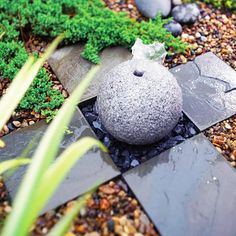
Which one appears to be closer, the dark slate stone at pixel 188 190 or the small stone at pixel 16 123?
the dark slate stone at pixel 188 190

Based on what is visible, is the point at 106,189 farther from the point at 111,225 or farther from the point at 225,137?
the point at 225,137

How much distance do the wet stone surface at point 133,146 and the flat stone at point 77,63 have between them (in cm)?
33

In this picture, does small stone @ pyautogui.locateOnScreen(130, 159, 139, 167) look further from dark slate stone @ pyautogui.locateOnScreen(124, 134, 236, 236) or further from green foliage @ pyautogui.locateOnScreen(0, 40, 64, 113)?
green foliage @ pyautogui.locateOnScreen(0, 40, 64, 113)

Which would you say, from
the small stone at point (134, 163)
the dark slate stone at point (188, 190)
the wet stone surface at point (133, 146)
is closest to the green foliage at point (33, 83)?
the wet stone surface at point (133, 146)

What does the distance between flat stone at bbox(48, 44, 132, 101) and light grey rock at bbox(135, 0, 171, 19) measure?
60cm

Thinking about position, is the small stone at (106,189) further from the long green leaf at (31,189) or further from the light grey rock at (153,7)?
the light grey rock at (153,7)

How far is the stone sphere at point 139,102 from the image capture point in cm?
238

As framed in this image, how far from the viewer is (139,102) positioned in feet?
7.78

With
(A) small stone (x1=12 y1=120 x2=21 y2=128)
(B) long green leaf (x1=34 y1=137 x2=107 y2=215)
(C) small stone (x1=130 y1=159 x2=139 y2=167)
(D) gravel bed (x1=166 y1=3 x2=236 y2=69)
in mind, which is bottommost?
(D) gravel bed (x1=166 y1=3 x2=236 y2=69)

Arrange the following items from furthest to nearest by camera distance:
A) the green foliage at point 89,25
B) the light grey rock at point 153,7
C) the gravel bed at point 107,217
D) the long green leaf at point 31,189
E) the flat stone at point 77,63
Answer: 1. the light grey rock at point 153,7
2. the green foliage at point 89,25
3. the flat stone at point 77,63
4. the gravel bed at point 107,217
5. the long green leaf at point 31,189

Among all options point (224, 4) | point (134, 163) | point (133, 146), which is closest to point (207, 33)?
point (224, 4)

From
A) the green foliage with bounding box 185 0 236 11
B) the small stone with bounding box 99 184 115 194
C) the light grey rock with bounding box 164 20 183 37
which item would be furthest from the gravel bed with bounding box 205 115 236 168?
the green foliage with bounding box 185 0 236 11

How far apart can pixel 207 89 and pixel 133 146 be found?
0.89 metres

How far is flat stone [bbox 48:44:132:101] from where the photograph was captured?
10.2ft
